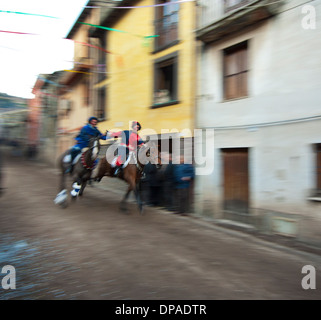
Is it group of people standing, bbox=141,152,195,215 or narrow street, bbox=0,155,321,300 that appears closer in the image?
narrow street, bbox=0,155,321,300

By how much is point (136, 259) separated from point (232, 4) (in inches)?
309

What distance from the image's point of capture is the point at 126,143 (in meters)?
7.69

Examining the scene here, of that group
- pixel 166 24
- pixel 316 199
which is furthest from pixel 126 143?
pixel 166 24

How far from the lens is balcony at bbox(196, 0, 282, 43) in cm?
696

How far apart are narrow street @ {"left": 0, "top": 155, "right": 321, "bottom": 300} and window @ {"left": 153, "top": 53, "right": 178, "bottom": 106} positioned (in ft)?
16.8

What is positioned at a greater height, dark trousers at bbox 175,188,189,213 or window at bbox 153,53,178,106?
window at bbox 153,53,178,106

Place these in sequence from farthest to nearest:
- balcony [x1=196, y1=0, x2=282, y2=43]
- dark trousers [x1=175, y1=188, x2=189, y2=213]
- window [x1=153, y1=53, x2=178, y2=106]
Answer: window [x1=153, y1=53, x2=178, y2=106] → dark trousers [x1=175, y1=188, x2=189, y2=213] → balcony [x1=196, y1=0, x2=282, y2=43]

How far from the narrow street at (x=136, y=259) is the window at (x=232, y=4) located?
21.1ft

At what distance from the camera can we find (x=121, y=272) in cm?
407

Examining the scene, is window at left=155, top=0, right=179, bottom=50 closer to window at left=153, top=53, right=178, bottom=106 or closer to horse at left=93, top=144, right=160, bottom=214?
window at left=153, top=53, right=178, bottom=106

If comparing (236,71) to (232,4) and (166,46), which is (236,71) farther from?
(166,46)

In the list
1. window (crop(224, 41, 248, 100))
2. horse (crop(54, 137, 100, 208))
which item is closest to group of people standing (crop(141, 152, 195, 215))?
horse (crop(54, 137, 100, 208))
